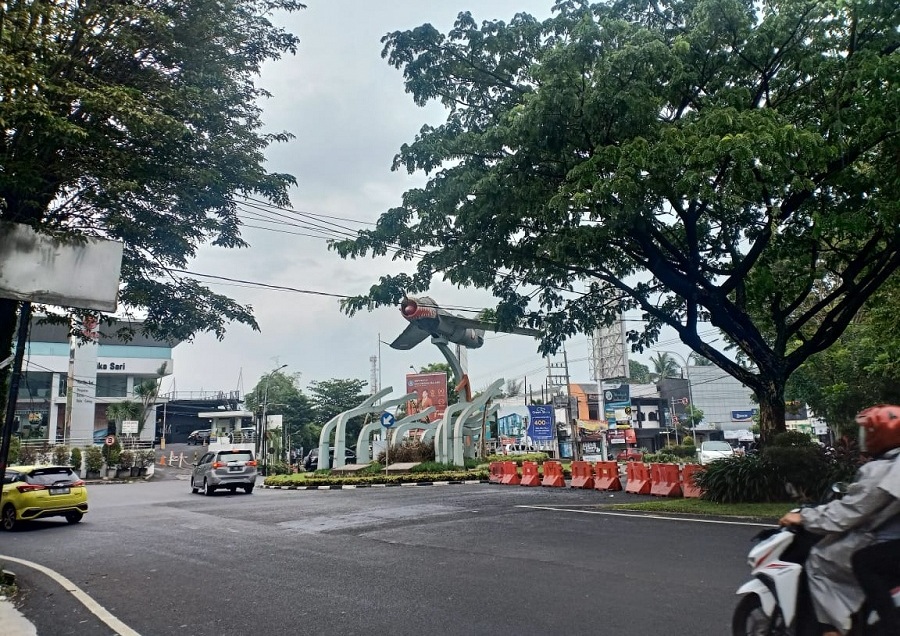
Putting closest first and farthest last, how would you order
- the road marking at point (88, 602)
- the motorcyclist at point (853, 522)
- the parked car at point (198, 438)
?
the motorcyclist at point (853, 522)
the road marking at point (88, 602)
the parked car at point (198, 438)

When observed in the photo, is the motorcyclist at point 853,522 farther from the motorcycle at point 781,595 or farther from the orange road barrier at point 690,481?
the orange road barrier at point 690,481

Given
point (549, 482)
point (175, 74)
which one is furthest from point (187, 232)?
point (549, 482)

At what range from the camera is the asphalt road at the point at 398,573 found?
5.82 metres

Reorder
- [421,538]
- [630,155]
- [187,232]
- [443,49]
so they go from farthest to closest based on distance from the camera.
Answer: [443,49], [187,232], [630,155], [421,538]

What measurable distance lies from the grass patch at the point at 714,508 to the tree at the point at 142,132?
360 inches

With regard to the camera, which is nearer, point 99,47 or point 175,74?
point 99,47

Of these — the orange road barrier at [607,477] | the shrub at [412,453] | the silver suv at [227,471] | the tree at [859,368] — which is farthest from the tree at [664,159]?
the shrub at [412,453]

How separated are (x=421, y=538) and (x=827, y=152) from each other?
921cm

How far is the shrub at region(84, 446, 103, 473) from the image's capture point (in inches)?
1663

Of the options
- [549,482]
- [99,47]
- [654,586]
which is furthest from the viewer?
[549,482]

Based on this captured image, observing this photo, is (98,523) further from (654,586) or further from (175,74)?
(654,586)

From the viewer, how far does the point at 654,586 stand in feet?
21.9

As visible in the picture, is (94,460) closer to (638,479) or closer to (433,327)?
(433,327)

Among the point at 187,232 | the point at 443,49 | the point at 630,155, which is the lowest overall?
the point at 187,232
